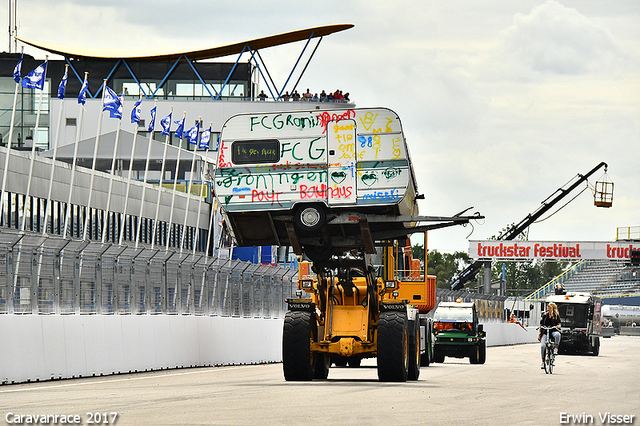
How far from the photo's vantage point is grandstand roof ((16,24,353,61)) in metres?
86.0

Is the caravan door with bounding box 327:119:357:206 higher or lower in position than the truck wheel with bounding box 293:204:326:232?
higher

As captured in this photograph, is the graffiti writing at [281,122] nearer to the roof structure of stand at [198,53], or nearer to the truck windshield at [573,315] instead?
the truck windshield at [573,315]

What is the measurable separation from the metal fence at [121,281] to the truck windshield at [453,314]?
598 centimetres

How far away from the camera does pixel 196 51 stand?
281 ft

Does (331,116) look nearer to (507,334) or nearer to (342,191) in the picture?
(342,191)

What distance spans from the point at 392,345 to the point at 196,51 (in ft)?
223

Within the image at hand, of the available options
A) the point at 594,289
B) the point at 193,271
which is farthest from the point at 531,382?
the point at 594,289

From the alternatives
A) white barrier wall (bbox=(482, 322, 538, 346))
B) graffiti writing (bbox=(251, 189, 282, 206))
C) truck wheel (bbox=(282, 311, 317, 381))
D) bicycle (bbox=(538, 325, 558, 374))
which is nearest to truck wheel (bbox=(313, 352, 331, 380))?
truck wheel (bbox=(282, 311, 317, 381))

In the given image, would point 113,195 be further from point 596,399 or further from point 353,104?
point 596,399

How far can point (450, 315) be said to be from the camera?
121 ft

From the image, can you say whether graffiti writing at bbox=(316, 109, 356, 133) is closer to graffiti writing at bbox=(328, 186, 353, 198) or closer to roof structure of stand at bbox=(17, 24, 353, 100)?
graffiti writing at bbox=(328, 186, 353, 198)

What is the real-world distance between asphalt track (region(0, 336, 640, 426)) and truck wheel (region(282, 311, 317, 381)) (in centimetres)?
42

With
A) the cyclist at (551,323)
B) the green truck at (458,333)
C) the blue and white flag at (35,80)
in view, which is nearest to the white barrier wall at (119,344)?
the green truck at (458,333)

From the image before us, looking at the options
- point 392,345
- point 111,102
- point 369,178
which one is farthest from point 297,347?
point 111,102
